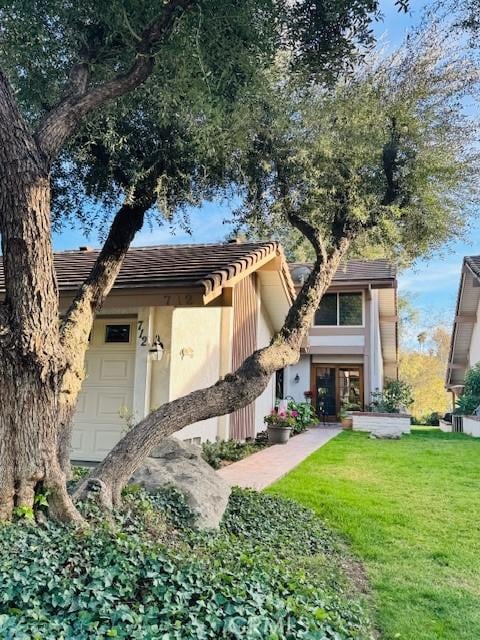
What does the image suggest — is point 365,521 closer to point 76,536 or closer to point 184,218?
point 76,536

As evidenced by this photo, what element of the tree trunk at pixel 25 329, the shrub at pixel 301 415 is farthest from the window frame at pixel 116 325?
the shrub at pixel 301 415

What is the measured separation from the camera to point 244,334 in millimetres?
12531

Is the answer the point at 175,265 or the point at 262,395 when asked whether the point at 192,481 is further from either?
the point at 262,395

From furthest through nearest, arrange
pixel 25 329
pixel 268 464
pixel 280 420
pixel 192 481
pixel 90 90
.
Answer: pixel 280 420, pixel 268 464, pixel 192 481, pixel 90 90, pixel 25 329

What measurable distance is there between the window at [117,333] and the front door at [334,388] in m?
13.6

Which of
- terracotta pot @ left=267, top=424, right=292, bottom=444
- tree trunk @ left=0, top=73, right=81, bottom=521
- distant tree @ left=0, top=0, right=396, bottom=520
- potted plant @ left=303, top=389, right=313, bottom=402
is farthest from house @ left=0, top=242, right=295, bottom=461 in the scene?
potted plant @ left=303, top=389, right=313, bottom=402

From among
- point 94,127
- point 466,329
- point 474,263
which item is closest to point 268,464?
point 94,127

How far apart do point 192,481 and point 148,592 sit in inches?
96.6

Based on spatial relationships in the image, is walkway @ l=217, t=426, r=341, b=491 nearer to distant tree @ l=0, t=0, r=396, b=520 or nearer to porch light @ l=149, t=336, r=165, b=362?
porch light @ l=149, t=336, r=165, b=362

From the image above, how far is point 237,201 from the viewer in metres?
7.20

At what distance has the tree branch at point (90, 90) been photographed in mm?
3606

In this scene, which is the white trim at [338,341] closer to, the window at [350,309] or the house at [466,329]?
the window at [350,309]

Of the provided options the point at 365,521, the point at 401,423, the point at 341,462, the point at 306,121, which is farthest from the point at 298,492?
the point at 401,423

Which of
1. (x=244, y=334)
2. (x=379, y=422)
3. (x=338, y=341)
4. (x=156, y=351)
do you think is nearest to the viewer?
(x=156, y=351)
